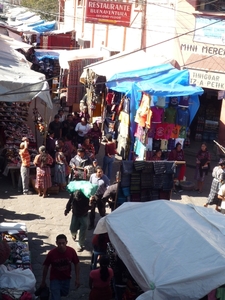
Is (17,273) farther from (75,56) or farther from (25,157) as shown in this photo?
(75,56)

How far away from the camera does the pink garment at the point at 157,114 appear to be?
42.5ft

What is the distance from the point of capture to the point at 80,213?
8.95 meters

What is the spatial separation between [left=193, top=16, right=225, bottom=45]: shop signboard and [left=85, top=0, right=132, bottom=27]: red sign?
2.81 metres

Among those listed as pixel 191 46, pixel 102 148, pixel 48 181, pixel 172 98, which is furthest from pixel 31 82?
pixel 191 46

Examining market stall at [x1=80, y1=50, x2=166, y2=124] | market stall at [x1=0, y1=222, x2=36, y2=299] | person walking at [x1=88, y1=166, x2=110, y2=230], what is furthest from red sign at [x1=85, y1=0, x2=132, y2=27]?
market stall at [x1=0, y1=222, x2=36, y2=299]

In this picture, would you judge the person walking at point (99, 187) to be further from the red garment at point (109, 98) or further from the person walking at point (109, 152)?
the red garment at point (109, 98)

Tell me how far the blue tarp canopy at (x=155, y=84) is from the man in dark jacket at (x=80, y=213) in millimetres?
4610

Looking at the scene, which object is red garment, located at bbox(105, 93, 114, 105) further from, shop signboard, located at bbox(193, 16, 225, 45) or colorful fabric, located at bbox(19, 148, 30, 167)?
colorful fabric, located at bbox(19, 148, 30, 167)

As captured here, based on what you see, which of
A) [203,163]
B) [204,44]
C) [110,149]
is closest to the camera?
[203,163]

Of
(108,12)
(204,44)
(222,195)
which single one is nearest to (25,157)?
(222,195)

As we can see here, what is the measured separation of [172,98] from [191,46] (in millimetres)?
3547

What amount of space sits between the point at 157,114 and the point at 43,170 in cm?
333

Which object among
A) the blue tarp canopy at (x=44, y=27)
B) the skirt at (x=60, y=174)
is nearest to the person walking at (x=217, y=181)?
the skirt at (x=60, y=174)

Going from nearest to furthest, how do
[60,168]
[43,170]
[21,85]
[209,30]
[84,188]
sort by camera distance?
1. [84,188]
2. [43,170]
3. [60,168]
4. [21,85]
5. [209,30]
